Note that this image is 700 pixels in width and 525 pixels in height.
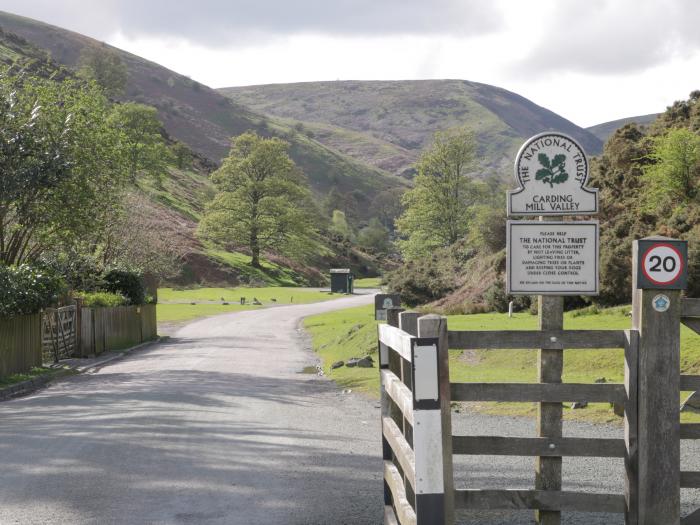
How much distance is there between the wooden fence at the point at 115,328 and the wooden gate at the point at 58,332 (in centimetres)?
38

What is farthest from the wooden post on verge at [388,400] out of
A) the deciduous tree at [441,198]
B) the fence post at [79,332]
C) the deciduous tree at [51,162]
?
the deciduous tree at [441,198]

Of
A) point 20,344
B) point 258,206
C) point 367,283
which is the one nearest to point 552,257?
point 20,344

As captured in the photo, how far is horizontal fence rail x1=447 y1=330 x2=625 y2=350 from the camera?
5.98 m

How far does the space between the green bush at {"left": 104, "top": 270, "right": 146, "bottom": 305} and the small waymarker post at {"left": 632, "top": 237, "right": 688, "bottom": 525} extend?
2933cm

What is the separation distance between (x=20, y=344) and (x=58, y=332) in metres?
4.45

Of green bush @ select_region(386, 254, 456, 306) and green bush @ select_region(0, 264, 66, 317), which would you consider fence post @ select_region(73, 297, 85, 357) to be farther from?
green bush @ select_region(386, 254, 456, 306)

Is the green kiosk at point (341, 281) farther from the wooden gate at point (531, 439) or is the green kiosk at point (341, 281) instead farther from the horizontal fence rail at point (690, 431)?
the horizontal fence rail at point (690, 431)

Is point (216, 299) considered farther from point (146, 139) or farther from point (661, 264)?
point (661, 264)

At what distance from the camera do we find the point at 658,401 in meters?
5.84

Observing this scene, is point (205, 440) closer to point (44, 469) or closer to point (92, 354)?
point (44, 469)

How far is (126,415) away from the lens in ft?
42.5

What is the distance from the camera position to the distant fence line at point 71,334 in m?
20.1

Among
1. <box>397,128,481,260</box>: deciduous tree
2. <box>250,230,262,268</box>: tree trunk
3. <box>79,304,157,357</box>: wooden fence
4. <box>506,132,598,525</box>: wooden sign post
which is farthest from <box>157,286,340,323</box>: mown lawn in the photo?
<box>506,132,598,525</box>: wooden sign post

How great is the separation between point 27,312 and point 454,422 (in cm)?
1330
